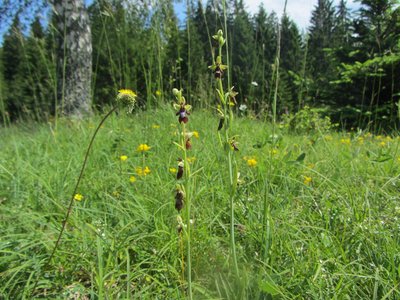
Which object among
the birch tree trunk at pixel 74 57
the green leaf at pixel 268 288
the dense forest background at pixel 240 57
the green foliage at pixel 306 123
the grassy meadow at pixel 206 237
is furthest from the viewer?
the birch tree trunk at pixel 74 57

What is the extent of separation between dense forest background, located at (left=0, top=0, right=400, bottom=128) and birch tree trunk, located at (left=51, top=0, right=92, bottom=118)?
0.21 metres

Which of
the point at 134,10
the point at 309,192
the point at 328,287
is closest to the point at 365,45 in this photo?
the point at 134,10

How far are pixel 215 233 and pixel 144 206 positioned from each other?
1.04 ft

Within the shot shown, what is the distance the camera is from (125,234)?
1.24 meters

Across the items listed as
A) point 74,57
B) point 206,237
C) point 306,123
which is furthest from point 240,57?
point 206,237

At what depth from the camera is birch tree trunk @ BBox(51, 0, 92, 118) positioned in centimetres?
404

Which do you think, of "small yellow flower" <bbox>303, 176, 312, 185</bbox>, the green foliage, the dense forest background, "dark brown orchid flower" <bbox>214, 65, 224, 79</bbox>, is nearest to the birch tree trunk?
the dense forest background

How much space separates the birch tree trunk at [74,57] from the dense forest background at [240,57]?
0.69 feet

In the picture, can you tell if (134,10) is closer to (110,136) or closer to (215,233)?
(110,136)

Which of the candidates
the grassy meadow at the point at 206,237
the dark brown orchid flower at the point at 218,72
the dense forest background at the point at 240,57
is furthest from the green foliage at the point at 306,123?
the dark brown orchid flower at the point at 218,72

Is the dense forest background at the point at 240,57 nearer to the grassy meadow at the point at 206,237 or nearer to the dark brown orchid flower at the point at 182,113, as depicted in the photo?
the dark brown orchid flower at the point at 182,113

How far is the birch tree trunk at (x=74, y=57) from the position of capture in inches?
159

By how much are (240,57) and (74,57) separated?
10.7 ft

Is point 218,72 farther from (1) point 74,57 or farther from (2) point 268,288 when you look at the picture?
(1) point 74,57
